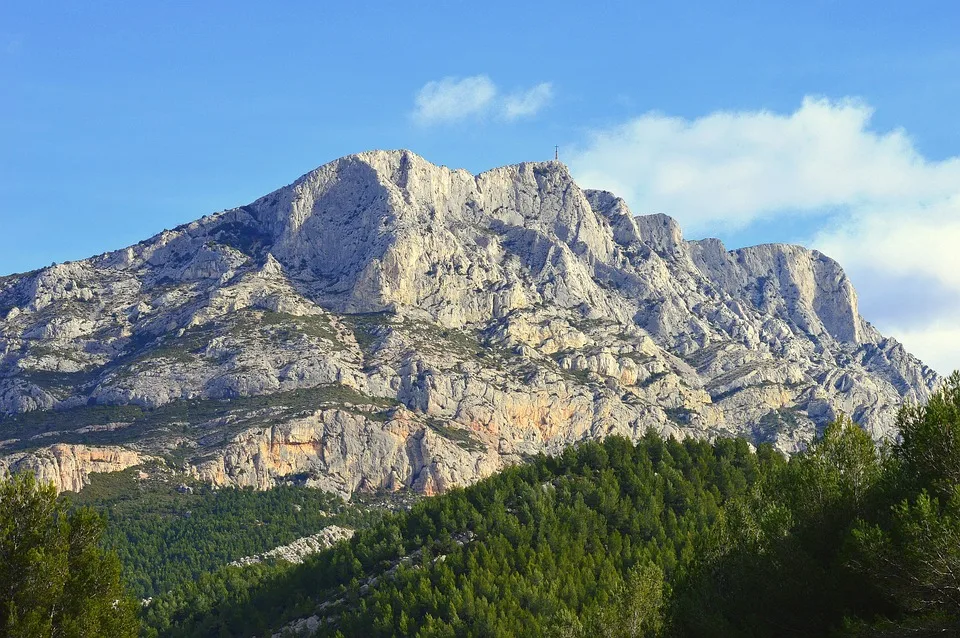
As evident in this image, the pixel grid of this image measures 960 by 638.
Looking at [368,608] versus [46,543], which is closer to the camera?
[46,543]

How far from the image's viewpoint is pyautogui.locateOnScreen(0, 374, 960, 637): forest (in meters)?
44.2

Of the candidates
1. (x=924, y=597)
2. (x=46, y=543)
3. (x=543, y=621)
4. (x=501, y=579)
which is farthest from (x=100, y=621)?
(x=501, y=579)

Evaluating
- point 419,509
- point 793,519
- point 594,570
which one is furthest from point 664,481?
point 793,519

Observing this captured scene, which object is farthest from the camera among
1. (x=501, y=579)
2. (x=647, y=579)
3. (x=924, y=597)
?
(x=501, y=579)

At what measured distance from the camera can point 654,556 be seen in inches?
4643

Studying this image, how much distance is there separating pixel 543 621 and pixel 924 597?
7165 cm

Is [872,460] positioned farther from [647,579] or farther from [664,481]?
[664,481]

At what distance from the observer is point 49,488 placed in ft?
186

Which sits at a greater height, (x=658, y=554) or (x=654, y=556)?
(x=658, y=554)

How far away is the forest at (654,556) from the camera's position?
44.2 metres

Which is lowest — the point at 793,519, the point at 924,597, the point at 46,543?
the point at 924,597

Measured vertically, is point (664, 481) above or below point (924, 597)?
above

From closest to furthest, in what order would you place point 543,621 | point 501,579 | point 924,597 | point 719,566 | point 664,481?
1. point 924,597
2. point 719,566
3. point 543,621
4. point 501,579
5. point 664,481

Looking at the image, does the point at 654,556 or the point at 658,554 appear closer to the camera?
the point at 658,554
